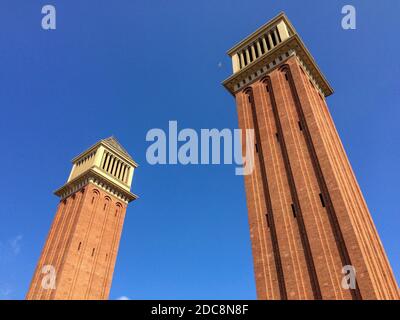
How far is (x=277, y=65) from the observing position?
33.1 metres

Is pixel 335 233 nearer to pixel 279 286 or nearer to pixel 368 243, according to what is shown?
pixel 368 243

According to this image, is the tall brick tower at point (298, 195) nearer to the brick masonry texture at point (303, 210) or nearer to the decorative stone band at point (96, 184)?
the brick masonry texture at point (303, 210)

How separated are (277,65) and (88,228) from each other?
2910cm

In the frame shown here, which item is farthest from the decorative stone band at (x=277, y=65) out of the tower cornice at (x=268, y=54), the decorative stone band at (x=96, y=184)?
the decorative stone band at (x=96, y=184)

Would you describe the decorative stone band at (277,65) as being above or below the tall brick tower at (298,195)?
above

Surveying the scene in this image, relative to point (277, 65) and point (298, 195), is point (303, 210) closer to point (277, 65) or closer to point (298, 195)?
point (298, 195)

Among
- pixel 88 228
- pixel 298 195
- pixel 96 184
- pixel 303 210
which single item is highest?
pixel 96 184

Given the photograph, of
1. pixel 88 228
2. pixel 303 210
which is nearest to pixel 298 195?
pixel 303 210

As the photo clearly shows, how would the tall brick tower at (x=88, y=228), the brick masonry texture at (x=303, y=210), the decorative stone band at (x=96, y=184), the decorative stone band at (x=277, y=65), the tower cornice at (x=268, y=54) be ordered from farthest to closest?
the decorative stone band at (x=96, y=184), the tall brick tower at (x=88, y=228), the tower cornice at (x=268, y=54), the decorative stone band at (x=277, y=65), the brick masonry texture at (x=303, y=210)

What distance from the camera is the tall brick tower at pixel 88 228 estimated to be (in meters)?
39.3

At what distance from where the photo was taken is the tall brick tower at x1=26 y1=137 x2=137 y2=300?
39.3 meters

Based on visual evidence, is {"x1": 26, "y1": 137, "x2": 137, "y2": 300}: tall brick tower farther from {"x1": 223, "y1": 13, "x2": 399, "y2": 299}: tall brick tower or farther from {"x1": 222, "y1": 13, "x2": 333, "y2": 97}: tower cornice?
{"x1": 223, "y1": 13, "x2": 399, "y2": 299}: tall brick tower

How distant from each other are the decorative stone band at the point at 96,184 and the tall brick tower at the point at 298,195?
22765 millimetres

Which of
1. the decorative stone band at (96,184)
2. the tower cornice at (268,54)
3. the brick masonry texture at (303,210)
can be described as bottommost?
the brick masonry texture at (303,210)
